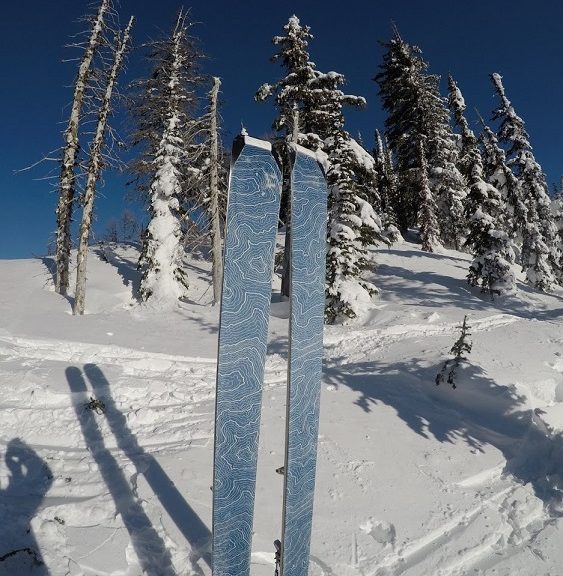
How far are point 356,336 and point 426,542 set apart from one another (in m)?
7.22

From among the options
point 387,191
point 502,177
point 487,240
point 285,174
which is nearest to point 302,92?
point 285,174

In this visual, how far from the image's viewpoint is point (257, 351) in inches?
134

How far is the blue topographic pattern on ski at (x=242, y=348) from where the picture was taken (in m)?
3.24

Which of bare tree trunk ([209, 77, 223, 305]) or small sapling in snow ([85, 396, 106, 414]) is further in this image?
bare tree trunk ([209, 77, 223, 305])

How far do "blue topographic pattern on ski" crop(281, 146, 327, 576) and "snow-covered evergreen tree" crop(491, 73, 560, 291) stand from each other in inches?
863

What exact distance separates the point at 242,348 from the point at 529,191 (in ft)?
78.5

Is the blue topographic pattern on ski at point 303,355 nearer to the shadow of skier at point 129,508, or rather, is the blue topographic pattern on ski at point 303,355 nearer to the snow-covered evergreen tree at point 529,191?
the shadow of skier at point 129,508

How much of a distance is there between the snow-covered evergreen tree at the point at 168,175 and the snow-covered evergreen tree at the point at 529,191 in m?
16.4

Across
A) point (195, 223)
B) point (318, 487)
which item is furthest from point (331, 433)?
point (195, 223)

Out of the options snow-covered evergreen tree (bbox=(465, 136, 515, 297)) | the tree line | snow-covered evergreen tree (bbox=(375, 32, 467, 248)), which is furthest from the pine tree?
snow-covered evergreen tree (bbox=(375, 32, 467, 248))

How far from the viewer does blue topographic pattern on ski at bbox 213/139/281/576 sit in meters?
3.24

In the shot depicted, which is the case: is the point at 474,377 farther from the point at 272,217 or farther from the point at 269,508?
the point at 272,217

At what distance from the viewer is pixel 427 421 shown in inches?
265

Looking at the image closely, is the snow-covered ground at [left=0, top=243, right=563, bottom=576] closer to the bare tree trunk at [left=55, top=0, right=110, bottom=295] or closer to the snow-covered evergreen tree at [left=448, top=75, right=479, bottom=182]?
the bare tree trunk at [left=55, top=0, right=110, bottom=295]
